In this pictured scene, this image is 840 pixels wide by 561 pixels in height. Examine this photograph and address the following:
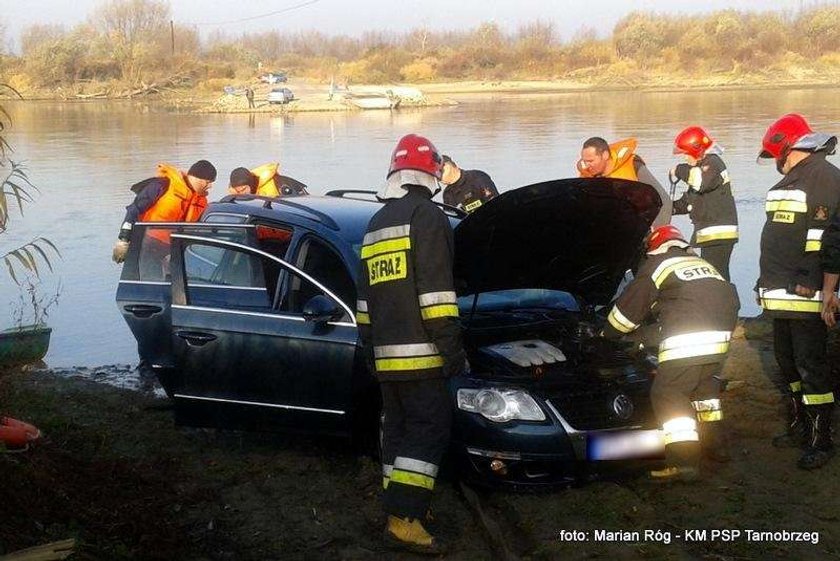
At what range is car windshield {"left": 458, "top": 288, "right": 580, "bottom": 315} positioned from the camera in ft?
20.5

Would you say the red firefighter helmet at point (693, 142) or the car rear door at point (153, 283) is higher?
the red firefighter helmet at point (693, 142)

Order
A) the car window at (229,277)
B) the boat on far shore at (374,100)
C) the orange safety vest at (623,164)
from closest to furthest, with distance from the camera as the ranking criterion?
1. the car window at (229,277)
2. the orange safety vest at (623,164)
3. the boat on far shore at (374,100)

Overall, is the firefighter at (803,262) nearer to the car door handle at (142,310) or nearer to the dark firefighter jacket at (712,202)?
the dark firefighter jacket at (712,202)

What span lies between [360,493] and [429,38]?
122m

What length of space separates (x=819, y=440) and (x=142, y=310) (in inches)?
172

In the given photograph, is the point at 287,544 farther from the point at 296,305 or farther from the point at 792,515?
the point at 792,515

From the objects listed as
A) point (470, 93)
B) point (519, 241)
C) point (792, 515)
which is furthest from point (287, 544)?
point (470, 93)

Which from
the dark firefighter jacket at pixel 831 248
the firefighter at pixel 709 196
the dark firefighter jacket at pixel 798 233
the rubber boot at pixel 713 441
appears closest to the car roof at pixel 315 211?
the rubber boot at pixel 713 441

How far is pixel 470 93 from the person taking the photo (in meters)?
67.8

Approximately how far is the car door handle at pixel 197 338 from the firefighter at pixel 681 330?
2.34 metres

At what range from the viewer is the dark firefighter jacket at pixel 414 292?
4754 mm

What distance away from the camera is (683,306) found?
18.2 ft

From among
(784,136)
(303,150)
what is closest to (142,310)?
(784,136)

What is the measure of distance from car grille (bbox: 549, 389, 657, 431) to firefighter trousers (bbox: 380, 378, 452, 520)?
712 millimetres
